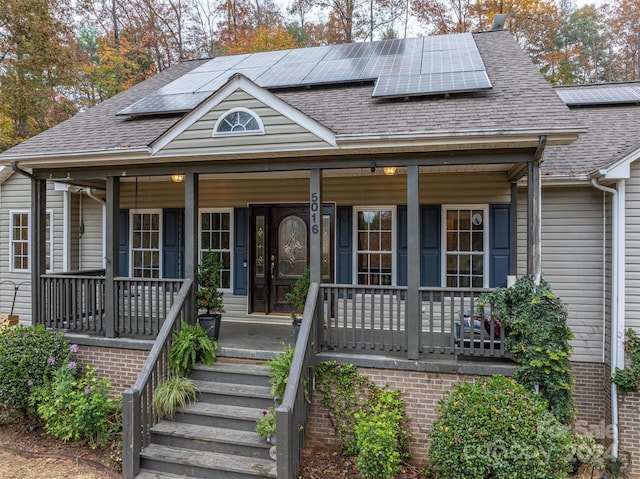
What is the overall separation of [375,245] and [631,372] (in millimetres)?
4022

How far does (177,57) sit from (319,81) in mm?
13177

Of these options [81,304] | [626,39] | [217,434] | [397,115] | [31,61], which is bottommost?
[217,434]

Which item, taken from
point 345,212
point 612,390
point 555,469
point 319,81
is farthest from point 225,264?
point 612,390

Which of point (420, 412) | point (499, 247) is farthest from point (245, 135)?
point (499, 247)

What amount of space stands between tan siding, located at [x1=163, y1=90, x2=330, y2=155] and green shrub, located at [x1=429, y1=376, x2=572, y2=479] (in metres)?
3.38

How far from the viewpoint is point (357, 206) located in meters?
7.36

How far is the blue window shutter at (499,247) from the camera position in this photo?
6730mm

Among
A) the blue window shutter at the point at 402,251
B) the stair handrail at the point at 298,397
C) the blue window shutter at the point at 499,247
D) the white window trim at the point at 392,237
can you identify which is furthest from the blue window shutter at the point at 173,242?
the blue window shutter at the point at 499,247

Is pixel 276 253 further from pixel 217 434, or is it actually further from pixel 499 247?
pixel 499 247

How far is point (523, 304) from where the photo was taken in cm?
467

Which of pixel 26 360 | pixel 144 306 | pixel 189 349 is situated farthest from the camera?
pixel 144 306

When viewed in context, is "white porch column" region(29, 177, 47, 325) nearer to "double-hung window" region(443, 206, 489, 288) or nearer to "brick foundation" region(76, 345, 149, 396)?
"brick foundation" region(76, 345, 149, 396)

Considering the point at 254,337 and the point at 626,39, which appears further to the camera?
the point at 626,39

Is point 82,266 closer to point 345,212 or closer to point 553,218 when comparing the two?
point 345,212
